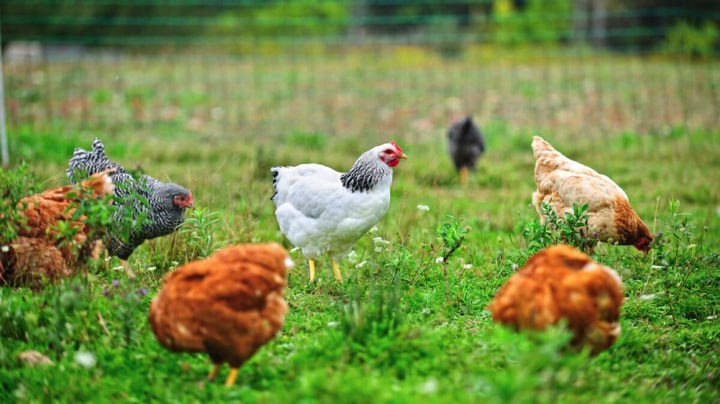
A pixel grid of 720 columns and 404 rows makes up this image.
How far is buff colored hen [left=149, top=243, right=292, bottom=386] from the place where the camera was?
317cm

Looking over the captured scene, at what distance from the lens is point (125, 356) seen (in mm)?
3555

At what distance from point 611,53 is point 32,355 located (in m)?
14.1

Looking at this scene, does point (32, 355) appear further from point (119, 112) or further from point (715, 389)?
point (119, 112)

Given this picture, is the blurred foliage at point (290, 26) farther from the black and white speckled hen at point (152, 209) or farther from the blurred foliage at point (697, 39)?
the black and white speckled hen at point (152, 209)

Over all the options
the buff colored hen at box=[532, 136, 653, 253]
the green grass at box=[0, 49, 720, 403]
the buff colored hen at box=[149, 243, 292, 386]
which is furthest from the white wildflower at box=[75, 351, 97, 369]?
the buff colored hen at box=[532, 136, 653, 253]

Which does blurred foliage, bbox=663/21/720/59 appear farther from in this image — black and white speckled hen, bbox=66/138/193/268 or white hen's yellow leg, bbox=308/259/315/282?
black and white speckled hen, bbox=66/138/193/268

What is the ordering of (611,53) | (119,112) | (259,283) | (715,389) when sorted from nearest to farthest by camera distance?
(259,283)
(715,389)
(119,112)
(611,53)

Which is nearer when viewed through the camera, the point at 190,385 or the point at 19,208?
the point at 190,385

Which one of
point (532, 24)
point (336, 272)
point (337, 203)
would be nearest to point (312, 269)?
point (336, 272)

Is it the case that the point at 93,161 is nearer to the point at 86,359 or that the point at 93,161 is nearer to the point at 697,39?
the point at 86,359

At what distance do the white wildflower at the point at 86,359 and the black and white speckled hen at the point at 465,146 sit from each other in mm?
5243

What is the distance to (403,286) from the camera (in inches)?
178

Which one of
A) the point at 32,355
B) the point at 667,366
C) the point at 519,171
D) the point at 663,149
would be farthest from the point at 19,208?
the point at 663,149

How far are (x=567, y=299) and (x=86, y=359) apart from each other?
200cm
